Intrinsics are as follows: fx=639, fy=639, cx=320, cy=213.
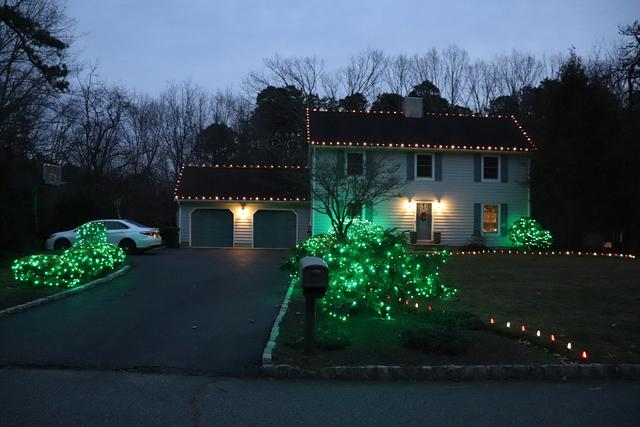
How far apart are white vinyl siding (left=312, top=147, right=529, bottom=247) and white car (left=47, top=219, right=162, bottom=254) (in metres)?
8.42

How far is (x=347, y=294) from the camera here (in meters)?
10.6

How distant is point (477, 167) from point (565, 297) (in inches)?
670

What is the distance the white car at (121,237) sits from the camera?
78.1ft

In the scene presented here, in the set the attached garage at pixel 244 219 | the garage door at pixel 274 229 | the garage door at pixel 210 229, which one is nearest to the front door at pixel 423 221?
the attached garage at pixel 244 219

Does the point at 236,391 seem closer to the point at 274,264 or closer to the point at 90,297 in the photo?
the point at 90,297

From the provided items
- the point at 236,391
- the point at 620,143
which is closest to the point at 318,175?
the point at 620,143

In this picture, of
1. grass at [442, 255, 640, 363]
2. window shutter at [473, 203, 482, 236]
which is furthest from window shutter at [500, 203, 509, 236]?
grass at [442, 255, 640, 363]

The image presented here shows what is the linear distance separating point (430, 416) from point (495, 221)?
25.8 metres

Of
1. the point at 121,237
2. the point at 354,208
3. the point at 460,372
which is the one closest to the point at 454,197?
the point at 354,208

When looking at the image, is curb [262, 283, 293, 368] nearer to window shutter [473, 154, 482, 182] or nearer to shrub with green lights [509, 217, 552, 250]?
shrub with green lights [509, 217, 552, 250]

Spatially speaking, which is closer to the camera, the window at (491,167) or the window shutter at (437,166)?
the window shutter at (437,166)

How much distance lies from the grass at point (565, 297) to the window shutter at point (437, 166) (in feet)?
24.1

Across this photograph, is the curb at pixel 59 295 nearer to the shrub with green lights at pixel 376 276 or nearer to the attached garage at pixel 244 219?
the shrub with green lights at pixel 376 276

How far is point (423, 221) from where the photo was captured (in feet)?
99.1
